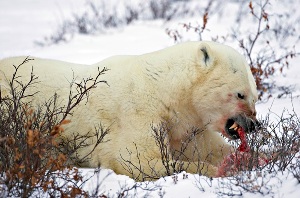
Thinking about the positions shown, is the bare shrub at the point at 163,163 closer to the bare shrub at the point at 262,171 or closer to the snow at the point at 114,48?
the snow at the point at 114,48

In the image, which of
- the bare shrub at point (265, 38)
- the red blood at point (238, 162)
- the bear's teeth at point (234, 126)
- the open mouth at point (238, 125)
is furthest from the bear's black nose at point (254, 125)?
the bare shrub at point (265, 38)

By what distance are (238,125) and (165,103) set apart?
0.55m

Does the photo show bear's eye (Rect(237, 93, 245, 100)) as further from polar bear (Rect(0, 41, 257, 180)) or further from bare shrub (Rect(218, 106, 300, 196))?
bare shrub (Rect(218, 106, 300, 196))

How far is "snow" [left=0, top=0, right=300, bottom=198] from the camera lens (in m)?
3.20

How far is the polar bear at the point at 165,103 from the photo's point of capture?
409cm

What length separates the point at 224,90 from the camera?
4141mm

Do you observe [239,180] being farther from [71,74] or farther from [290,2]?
[290,2]

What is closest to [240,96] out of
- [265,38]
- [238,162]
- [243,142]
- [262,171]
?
[243,142]

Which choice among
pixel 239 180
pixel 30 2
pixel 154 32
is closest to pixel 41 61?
pixel 239 180

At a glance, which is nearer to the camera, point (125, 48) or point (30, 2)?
point (125, 48)

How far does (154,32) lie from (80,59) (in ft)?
7.85

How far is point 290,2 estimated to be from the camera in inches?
474

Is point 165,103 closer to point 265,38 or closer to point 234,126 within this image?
point 234,126

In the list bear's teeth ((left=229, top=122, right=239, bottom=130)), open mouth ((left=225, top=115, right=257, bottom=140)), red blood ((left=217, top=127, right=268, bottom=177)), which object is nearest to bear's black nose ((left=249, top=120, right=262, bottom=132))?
open mouth ((left=225, top=115, right=257, bottom=140))
